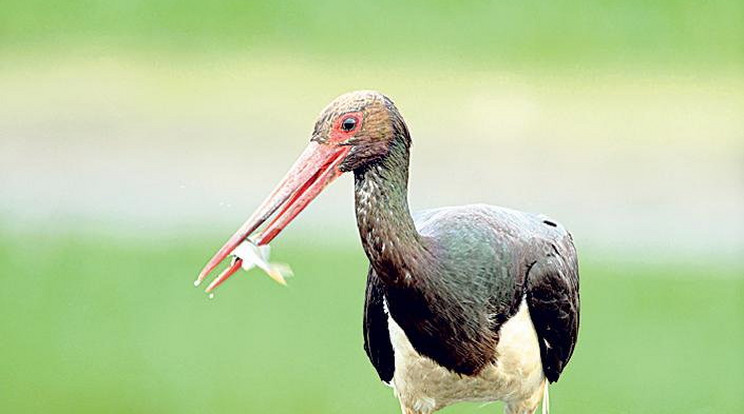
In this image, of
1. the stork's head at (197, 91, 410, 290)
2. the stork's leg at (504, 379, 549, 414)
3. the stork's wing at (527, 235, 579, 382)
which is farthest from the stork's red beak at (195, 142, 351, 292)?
the stork's leg at (504, 379, 549, 414)

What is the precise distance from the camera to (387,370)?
2.74m

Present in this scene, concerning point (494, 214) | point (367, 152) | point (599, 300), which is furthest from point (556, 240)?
point (599, 300)

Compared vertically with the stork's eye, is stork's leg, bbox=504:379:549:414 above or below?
below

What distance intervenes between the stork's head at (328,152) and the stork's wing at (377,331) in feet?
1.26

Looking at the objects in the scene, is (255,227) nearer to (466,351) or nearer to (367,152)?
(367,152)

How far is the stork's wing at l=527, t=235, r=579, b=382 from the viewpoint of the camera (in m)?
2.58

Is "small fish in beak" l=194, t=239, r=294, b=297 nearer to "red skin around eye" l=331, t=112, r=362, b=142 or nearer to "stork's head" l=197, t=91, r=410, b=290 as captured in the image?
"stork's head" l=197, t=91, r=410, b=290

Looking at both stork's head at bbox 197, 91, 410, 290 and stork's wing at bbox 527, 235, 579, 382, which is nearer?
stork's head at bbox 197, 91, 410, 290

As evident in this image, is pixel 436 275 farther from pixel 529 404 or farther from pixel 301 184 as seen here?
pixel 529 404

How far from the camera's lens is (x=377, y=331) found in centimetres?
268

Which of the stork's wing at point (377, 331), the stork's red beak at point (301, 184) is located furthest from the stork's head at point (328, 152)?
the stork's wing at point (377, 331)

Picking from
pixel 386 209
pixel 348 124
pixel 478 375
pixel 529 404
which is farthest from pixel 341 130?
pixel 529 404

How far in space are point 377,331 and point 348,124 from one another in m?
0.57

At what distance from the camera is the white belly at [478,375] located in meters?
2.55
